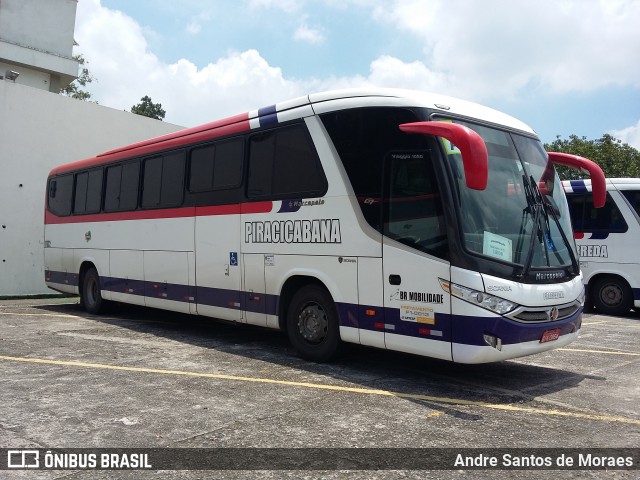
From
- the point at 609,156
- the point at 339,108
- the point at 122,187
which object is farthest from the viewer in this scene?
the point at 609,156

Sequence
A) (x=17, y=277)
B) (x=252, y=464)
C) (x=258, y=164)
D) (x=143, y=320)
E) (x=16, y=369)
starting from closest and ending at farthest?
(x=252, y=464) → (x=16, y=369) → (x=258, y=164) → (x=143, y=320) → (x=17, y=277)

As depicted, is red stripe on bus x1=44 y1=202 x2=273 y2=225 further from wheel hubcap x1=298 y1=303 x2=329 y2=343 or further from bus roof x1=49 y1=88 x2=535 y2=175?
wheel hubcap x1=298 y1=303 x2=329 y2=343

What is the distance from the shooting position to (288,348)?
28.2 ft

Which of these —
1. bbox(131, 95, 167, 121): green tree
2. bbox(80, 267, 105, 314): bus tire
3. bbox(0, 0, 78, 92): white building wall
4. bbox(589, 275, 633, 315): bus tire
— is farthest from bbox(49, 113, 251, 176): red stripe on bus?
bbox(131, 95, 167, 121): green tree

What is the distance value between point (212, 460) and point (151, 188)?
727 centimetres

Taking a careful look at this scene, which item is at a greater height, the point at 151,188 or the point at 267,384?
the point at 151,188

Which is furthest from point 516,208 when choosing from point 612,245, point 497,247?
point 612,245

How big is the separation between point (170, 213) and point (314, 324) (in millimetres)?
3838

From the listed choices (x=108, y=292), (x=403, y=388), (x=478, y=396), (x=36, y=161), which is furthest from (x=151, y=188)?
(x=36, y=161)

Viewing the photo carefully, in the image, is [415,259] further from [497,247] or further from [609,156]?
[609,156]

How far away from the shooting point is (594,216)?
14.2 m

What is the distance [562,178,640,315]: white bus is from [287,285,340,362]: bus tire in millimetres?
8587

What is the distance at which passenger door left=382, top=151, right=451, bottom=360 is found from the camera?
6078mm

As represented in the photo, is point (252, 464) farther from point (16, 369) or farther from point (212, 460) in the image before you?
point (16, 369)
